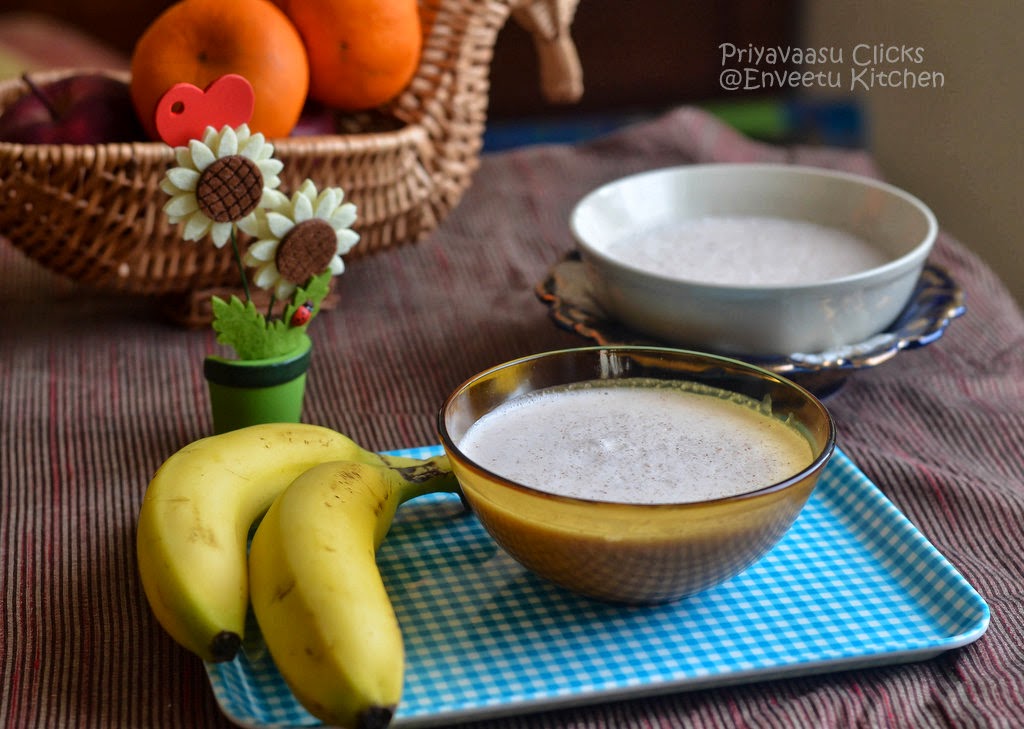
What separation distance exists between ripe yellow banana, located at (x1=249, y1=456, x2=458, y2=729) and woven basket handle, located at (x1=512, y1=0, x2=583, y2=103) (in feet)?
2.09

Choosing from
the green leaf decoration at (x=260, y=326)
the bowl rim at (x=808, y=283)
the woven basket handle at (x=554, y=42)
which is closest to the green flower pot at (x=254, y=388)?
the green leaf decoration at (x=260, y=326)

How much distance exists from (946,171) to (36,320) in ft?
5.37

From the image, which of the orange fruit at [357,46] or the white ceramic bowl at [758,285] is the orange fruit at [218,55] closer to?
the orange fruit at [357,46]

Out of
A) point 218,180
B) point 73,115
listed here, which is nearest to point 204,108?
point 218,180

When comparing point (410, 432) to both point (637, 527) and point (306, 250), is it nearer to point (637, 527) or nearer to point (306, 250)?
point (306, 250)

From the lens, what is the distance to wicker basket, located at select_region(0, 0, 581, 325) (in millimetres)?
870

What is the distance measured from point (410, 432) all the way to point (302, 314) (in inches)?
5.3

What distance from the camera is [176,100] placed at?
0.68 m

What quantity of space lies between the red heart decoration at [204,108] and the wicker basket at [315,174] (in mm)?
181

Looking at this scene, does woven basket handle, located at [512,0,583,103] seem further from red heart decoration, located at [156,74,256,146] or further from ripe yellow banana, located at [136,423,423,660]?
ripe yellow banana, located at [136,423,423,660]

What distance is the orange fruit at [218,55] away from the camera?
90 centimetres

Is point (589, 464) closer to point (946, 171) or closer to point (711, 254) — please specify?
point (711, 254)

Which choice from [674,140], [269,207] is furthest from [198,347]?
[674,140]

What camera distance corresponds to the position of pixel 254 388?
0.74 metres
